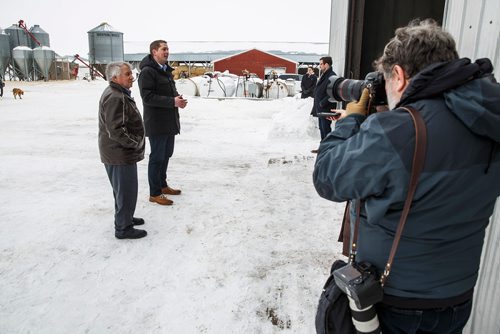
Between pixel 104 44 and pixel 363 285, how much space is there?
136 ft

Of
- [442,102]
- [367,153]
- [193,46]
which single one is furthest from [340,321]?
[193,46]

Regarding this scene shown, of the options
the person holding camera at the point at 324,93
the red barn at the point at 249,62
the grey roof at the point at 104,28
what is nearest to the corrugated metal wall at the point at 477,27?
the person holding camera at the point at 324,93

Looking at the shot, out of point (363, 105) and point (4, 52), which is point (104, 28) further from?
point (363, 105)

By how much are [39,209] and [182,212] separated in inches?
63.4

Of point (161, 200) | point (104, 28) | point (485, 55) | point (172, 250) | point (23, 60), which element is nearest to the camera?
point (485, 55)

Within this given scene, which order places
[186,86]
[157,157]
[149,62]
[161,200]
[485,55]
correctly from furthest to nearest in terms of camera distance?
[186,86], [161,200], [157,157], [149,62], [485,55]

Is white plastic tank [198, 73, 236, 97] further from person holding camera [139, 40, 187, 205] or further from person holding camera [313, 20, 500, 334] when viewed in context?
person holding camera [313, 20, 500, 334]

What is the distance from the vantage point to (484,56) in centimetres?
183

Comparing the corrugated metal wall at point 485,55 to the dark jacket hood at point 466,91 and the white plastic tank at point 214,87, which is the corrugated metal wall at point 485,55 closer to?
the dark jacket hood at point 466,91

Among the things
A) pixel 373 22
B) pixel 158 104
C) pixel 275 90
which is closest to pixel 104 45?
pixel 275 90

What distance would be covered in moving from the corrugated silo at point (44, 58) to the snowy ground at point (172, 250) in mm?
32142

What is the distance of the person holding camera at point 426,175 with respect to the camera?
1069mm

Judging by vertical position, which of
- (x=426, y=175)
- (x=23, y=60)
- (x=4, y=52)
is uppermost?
(x=4, y=52)

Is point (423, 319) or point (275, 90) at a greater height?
point (275, 90)
